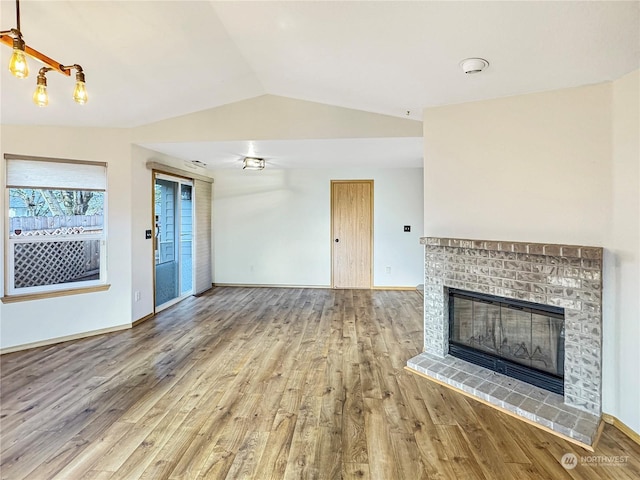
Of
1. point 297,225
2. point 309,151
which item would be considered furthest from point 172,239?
point 309,151

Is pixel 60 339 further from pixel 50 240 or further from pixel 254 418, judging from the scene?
pixel 254 418

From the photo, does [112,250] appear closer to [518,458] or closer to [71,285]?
[71,285]

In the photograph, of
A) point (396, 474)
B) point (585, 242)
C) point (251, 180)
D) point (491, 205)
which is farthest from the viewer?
point (251, 180)

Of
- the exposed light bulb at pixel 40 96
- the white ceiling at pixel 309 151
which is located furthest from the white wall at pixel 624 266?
the exposed light bulb at pixel 40 96

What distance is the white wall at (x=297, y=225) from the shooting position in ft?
18.8

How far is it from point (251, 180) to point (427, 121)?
157 inches

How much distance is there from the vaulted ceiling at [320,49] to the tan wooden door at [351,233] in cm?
263

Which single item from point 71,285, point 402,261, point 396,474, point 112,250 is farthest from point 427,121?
point 71,285

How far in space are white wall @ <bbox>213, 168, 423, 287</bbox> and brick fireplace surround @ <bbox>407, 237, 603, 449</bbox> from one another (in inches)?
119

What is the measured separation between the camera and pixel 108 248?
3.64 metres

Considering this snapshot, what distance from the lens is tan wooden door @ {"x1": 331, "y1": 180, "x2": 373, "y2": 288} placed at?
5.80m

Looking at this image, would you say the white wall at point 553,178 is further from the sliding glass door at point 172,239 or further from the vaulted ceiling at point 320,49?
the sliding glass door at point 172,239

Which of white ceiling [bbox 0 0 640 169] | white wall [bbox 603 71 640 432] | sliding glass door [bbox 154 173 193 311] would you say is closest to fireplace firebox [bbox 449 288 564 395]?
white wall [bbox 603 71 640 432]

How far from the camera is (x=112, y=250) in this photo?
366 centimetres
